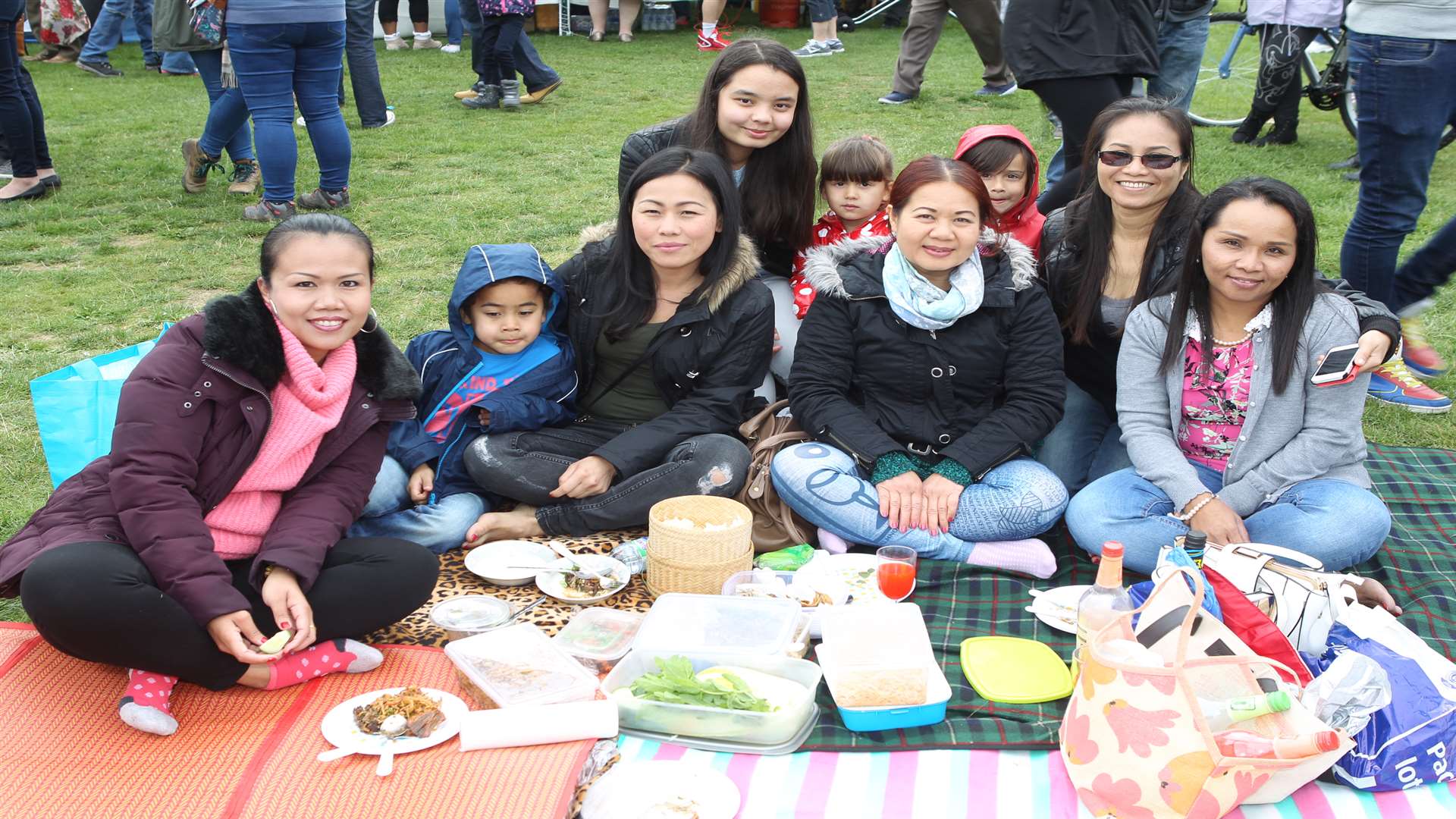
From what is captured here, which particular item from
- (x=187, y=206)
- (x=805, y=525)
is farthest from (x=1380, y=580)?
(x=187, y=206)

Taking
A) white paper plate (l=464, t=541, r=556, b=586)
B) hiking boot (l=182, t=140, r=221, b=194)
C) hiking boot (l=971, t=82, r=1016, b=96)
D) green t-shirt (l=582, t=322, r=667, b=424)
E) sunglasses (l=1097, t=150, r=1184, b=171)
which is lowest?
white paper plate (l=464, t=541, r=556, b=586)

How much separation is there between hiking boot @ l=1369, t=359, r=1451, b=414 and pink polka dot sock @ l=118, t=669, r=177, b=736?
4152 mm

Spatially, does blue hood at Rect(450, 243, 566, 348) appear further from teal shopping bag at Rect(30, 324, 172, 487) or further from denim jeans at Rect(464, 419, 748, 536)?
teal shopping bag at Rect(30, 324, 172, 487)

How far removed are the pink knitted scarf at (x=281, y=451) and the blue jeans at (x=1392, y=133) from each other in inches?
141

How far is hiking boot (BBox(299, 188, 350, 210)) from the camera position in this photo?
22.6ft

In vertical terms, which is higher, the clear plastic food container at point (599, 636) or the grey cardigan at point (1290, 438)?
the grey cardigan at point (1290, 438)

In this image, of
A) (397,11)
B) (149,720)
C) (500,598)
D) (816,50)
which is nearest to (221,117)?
(500,598)

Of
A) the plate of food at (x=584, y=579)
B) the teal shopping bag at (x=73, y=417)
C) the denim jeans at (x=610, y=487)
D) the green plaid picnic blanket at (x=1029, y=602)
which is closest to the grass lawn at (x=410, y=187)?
the teal shopping bag at (x=73, y=417)

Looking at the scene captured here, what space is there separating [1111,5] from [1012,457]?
6.38ft

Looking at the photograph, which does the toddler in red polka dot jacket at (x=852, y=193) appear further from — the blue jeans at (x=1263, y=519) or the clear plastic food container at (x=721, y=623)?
the clear plastic food container at (x=721, y=623)

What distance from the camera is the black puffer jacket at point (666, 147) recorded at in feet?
13.7

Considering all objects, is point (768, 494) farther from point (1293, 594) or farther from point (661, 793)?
point (1293, 594)

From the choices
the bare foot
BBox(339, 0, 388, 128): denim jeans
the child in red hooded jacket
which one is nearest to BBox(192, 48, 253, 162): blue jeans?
BBox(339, 0, 388, 128): denim jeans

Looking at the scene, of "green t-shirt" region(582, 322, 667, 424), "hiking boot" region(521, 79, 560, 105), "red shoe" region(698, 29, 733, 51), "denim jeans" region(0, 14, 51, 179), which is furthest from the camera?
"red shoe" region(698, 29, 733, 51)
